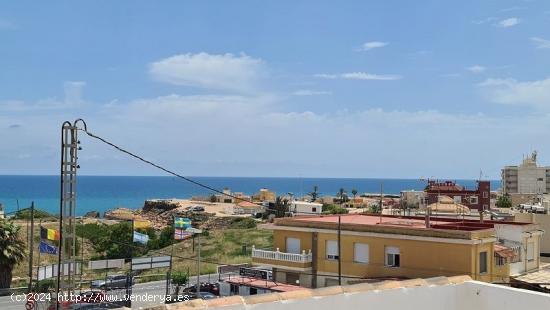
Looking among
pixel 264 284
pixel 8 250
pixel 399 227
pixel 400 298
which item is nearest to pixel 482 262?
pixel 399 227

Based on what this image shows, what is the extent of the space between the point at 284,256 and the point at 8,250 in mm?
18162

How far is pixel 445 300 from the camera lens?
990 cm

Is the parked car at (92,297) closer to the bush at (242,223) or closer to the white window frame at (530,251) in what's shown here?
the white window frame at (530,251)

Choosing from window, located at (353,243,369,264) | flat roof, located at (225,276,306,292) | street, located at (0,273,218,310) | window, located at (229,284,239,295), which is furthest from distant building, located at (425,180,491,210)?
street, located at (0,273,218,310)

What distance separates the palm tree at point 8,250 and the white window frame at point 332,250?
20.6 metres

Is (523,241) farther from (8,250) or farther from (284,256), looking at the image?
(8,250)

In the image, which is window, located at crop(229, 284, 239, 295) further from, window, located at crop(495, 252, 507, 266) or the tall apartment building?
the tall apartment building

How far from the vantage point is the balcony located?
33997 mm

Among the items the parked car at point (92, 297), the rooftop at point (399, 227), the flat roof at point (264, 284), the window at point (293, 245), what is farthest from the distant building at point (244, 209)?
the parked car at point (92, 297)

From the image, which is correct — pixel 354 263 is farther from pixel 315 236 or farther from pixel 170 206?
pixel 170 206

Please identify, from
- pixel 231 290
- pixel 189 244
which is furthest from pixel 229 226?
pixel 231 290

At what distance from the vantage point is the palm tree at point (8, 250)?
37.3m

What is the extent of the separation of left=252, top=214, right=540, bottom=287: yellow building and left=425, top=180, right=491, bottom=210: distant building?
141 inches

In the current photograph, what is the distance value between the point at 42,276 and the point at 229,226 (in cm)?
7834
